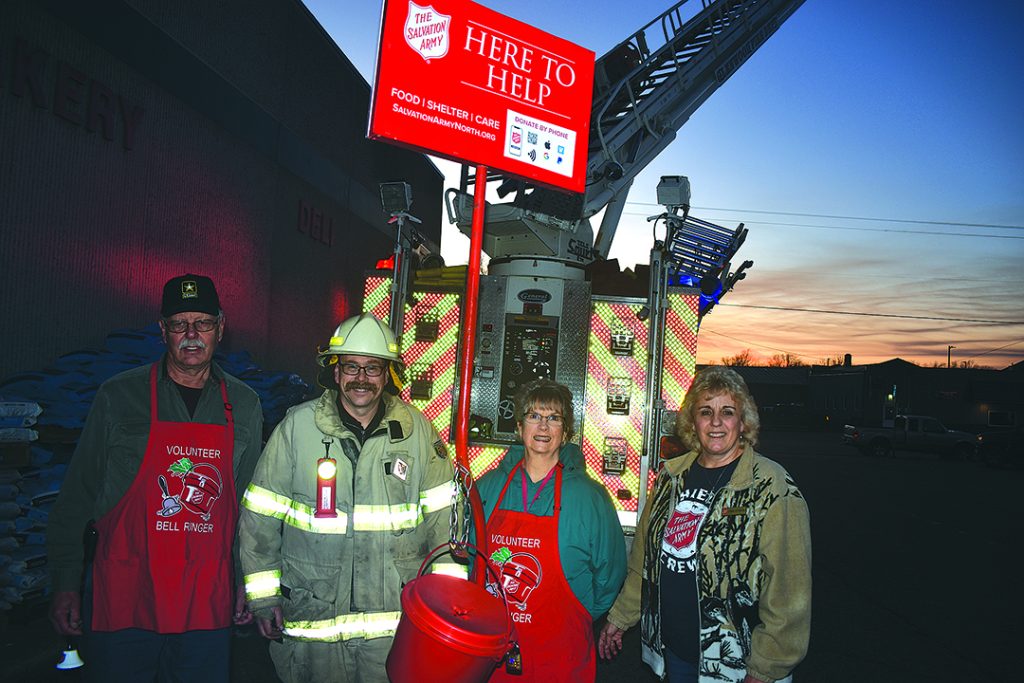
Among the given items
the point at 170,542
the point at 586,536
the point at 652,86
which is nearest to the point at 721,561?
the point at 586,536

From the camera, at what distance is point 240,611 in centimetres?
280

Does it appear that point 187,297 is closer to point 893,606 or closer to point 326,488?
point 326,488

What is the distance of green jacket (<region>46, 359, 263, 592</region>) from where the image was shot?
2625mm

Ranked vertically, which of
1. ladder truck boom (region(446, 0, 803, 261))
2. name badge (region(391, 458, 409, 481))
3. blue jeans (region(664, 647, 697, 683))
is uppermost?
ladder truck boom (region(446, 0, 803, 261))

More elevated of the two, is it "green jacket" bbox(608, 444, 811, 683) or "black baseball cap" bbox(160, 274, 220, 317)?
"black baseball cap" bbox(160, 274, 220, 317)

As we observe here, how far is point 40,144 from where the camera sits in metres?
6.19

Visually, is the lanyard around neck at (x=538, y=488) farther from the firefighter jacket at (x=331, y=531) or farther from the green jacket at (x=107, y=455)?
the green jacket at (x=107, y=455)

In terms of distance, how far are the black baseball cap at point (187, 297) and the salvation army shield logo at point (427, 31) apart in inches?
55.8

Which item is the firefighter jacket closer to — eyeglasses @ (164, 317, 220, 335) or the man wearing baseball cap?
the man wearing baseball cap

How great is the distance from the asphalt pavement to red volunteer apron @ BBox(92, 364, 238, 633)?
58 cm

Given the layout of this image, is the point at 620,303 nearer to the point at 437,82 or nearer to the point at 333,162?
the point at 437,82

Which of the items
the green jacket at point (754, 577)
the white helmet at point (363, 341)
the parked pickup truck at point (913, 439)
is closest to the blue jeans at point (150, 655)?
the white helmet at point (363, 341)

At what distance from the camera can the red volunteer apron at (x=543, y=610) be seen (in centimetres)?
281

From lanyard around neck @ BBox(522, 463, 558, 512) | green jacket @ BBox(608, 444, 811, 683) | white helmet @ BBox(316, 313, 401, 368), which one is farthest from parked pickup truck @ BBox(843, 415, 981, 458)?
white helmet @ BBox(316, 313, 401, 368)
